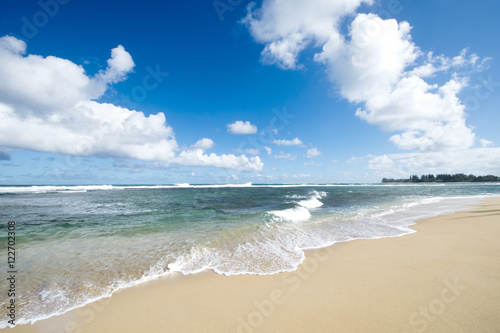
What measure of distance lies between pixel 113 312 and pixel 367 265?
17.4 ft

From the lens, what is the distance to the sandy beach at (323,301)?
2.92 meters

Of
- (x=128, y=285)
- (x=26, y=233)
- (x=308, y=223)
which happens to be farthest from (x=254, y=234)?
(x=26, y=233)

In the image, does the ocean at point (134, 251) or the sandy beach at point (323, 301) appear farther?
the ocean at point (134, 251)

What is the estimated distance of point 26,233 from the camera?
8180 mm

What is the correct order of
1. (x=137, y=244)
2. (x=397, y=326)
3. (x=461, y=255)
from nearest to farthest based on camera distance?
(x=397, y=326) → (x=461, y=255) → (x=137, y=244)

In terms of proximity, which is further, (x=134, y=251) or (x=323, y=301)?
(x=134, y=251)

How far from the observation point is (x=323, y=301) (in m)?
3.48

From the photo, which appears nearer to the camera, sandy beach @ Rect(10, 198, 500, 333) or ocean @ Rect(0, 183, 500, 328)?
sandy beach @ Rect(10, 198, 500, 333)

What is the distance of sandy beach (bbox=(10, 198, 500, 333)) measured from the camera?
115 inches

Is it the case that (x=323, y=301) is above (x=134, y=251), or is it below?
above

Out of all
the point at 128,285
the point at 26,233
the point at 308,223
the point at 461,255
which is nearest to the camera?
the point at 128,285

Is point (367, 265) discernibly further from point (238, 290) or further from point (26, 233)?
point (26, 233)

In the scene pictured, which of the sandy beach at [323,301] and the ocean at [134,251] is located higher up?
the sandy beach at [323,301]

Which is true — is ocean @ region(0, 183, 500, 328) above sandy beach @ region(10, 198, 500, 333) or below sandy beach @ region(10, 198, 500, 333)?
below
